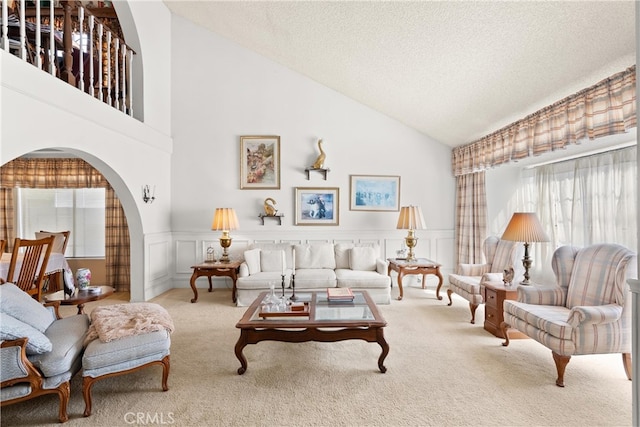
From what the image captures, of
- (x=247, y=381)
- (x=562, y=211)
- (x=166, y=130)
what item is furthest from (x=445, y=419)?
(x=166, y=130)

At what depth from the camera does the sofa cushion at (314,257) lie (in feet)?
17.6

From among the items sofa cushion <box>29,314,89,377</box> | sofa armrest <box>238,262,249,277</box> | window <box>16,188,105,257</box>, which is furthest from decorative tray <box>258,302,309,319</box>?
window <box>16,188,105,257</box>

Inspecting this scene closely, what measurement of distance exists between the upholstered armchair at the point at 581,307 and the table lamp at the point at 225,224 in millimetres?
3986

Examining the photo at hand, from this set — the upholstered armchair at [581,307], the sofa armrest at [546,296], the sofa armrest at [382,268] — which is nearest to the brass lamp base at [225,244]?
the sofa armrest at [382,268]

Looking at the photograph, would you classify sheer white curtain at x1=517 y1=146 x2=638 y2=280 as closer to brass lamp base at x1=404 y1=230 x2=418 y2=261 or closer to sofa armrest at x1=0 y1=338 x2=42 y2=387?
brass lamp base at x1=404 y1=230 x2=418 y2=261

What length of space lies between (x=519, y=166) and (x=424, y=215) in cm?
170

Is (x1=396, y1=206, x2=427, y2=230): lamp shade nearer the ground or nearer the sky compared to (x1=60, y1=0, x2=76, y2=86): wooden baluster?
nearer the ground

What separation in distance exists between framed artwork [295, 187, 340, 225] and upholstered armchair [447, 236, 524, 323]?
2299 millimetres

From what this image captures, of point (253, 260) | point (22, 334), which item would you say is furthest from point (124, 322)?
point (253, 260)

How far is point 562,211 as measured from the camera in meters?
4.38

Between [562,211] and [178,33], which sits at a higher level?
[178,33]

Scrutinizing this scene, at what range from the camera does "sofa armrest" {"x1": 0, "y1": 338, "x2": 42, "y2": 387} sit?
1.98 m

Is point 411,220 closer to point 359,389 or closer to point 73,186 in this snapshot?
point 359,389

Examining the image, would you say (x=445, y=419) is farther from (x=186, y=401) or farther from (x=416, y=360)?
(x=186, y=401)
